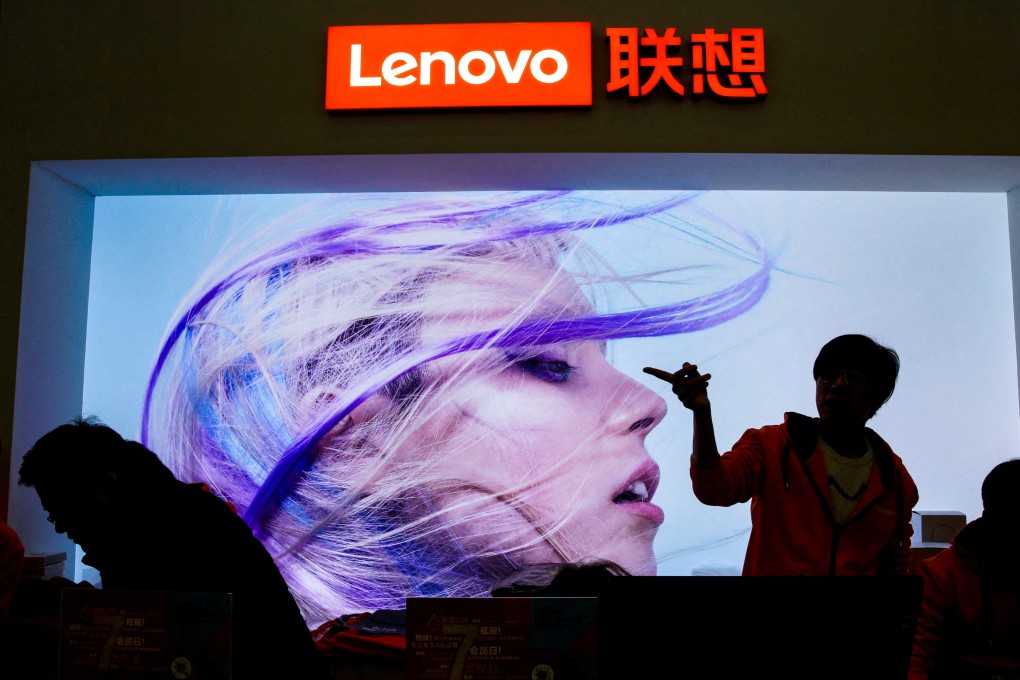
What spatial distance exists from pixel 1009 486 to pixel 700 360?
5.91ft

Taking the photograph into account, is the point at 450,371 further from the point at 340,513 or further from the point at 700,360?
the point at 700,360

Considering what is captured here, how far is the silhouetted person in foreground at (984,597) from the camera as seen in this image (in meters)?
1.69

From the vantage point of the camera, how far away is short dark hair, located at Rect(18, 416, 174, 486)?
5.36 feet

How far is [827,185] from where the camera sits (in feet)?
11.3

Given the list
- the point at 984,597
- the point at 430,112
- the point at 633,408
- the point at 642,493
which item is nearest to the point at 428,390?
the point at 633,408

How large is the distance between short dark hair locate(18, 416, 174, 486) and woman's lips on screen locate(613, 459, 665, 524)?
6.89 feet

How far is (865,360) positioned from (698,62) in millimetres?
1605

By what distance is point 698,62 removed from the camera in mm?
3148

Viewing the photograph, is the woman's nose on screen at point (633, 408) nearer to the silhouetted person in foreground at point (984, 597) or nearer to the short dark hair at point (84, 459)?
the silhouetted person in foreground at point (984, 597)

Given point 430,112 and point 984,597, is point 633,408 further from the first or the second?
point 984,597

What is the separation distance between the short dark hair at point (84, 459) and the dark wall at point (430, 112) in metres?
1.75

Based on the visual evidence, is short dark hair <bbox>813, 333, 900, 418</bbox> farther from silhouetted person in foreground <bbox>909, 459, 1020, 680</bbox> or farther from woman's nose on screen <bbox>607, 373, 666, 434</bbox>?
woman's nose on screen <bbox>607, 373, 666, 434</bbox>

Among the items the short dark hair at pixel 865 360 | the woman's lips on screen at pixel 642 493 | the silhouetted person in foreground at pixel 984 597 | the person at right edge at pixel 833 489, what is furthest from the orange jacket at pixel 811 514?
the woman's lips on screen at pixel 642 493

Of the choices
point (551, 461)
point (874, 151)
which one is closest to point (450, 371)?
point (551, 461)
